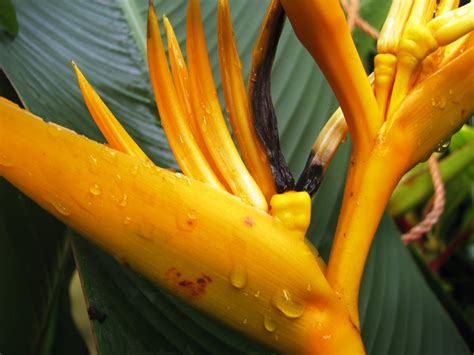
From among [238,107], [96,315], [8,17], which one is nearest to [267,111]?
[238,107]

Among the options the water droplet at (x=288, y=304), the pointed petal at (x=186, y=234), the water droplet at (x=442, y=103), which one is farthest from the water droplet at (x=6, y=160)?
the water droplet at (x=442, y=103)

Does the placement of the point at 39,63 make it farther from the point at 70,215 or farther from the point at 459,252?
the point at 459,252

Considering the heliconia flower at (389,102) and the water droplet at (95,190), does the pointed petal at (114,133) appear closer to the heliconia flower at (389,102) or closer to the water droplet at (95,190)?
the water droplet at (95,190)

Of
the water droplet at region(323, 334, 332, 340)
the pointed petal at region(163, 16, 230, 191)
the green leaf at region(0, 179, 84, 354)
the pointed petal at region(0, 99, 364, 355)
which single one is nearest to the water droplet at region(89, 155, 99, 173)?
the pointed petal at region(0, 99, 364, 355)

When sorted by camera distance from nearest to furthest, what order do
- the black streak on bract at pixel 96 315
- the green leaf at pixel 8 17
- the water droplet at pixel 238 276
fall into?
the water droplet at pixel 238 276 < the black streak on bract at pixel 96 315 < the green leaf at pixel 8 17

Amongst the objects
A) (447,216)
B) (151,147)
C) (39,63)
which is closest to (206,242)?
(151,147)

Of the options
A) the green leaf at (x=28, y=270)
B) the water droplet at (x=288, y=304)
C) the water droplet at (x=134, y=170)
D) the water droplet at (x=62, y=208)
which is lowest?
the green leaf at (x=28, y=270)
